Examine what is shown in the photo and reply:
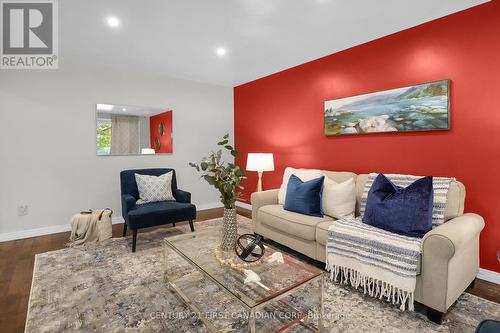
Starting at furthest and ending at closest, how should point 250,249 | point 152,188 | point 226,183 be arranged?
point 152,188
point 226,183
point 250,249

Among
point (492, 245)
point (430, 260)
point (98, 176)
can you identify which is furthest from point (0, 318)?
point (492, 245)

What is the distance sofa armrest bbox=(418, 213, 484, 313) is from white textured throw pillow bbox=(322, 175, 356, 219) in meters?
0.90

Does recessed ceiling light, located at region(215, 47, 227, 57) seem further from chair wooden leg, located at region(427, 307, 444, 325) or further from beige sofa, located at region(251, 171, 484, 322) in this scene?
chair wooden leg, located at region(427, 307, 444, 325)

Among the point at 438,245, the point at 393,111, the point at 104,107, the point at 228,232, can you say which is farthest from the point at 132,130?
the point at 438,245

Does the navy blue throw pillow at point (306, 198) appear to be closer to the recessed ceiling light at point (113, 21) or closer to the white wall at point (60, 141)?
the recessed ceiling light at point (113, 21)

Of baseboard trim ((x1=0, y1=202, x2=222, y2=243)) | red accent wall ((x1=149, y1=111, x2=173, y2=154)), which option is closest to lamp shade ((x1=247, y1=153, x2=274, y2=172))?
red accent wall ((x1=149, y1=111, x2=173, y2=154))

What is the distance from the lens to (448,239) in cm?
170

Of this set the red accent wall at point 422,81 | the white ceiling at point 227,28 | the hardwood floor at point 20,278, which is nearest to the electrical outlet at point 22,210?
the hardwood floor at point 20,278

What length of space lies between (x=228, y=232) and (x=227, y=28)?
2.11m

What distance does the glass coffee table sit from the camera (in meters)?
1.52

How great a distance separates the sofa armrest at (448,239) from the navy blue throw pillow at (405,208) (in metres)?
0.17

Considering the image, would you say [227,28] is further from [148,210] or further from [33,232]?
[33,232]

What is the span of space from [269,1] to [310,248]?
2287 mm

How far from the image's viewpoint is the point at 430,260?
70.2 inches
